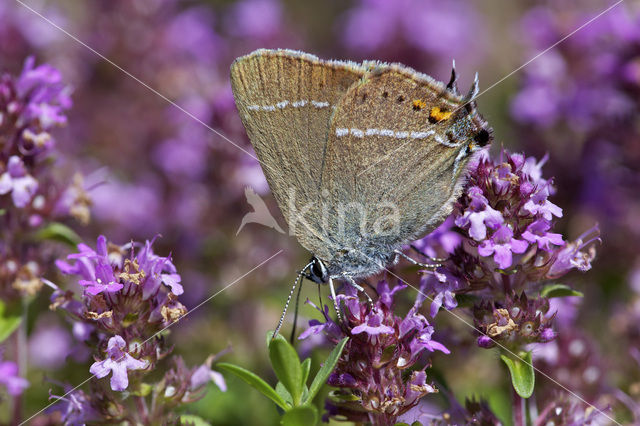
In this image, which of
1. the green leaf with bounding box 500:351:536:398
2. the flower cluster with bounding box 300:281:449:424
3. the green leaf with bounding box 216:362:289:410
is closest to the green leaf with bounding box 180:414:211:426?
the green leaf with bounding box 216:362:289:410

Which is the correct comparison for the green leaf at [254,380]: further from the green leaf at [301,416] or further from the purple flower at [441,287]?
the purple flower at [441,287]

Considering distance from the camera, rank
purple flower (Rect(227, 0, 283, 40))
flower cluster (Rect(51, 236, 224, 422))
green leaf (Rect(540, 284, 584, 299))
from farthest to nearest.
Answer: purple flower (Rect(227, 0, 283, 40))
green leaf (Rect(540, 284, 584, 299))
flower cluster (Rect(51, 236, 224, 422))

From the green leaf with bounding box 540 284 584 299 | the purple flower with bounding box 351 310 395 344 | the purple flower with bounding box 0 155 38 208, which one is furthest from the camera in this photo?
the purple flower with bounding box 0 155 38 208

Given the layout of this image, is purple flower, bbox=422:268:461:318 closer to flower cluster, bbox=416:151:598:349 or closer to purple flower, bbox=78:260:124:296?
flower cluster, bbox=416:151:598:349

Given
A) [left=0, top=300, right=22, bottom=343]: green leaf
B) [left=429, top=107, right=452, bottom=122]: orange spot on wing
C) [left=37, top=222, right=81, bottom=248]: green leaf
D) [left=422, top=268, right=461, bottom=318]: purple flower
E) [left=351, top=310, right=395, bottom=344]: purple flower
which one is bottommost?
[left=0, top=300, right=22, bottom=343]: green leaf

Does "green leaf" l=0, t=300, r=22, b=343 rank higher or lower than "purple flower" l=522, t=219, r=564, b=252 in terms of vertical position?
lower

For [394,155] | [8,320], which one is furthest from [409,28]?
[8,320]

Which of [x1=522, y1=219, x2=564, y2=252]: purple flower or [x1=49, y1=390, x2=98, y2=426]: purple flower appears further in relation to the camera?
[x1=49, y1=390, x2=98, y2=426]: purple flower

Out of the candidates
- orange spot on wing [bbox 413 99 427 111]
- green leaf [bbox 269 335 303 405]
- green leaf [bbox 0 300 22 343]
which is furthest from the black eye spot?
green leaf [bbox 0 300 22 343]
